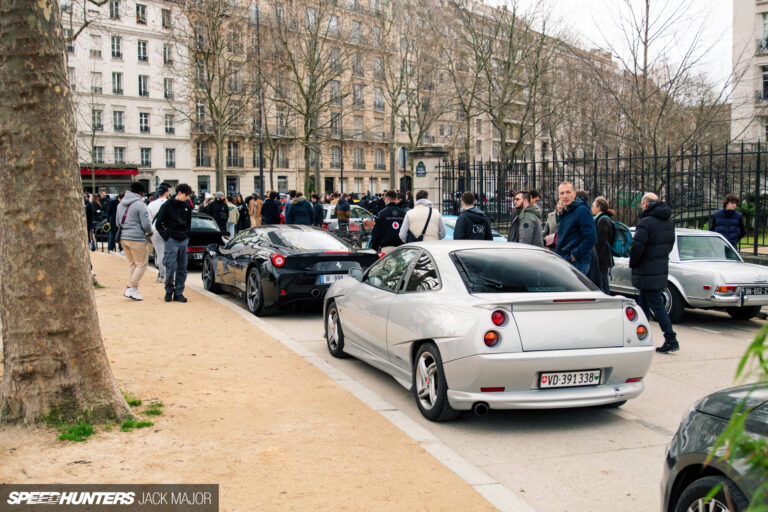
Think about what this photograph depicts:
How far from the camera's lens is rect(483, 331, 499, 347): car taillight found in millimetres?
5172

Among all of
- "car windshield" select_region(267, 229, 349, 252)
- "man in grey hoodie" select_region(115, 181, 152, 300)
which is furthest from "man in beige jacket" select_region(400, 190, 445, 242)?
"man in grey hoodie" select_region(115, 181, 152, 300)

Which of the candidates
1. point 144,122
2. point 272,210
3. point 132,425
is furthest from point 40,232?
point 144,122

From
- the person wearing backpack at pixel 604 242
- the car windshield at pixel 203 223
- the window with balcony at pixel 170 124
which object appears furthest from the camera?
the window with balcony at pixel 170 124

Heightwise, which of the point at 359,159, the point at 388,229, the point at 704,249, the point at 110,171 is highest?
the point at 359,159

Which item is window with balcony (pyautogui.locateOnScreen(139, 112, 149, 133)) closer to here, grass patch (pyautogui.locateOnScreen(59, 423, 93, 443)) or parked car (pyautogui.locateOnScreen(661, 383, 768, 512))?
grass patch (pyautogui.locateOnScreen(59, 423, 93, 443))

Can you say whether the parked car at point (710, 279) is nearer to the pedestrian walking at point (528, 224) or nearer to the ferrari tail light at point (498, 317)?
the pedestrian walking at point (528, 224)

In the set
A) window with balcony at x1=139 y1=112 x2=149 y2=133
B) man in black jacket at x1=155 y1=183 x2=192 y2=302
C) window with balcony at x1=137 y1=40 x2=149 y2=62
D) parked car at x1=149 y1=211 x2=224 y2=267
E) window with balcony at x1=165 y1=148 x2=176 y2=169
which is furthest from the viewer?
window with balcony at x1=165 y1=148 x2=176 y2=169

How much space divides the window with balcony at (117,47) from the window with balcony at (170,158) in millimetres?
8563

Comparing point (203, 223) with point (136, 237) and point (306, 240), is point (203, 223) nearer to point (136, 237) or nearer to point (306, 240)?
point (136, 237)

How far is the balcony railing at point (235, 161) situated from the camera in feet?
209

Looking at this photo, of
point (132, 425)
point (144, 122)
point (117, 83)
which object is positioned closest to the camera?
point (132, 425)

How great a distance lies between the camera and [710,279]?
1012cm

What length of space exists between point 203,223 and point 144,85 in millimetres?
48057

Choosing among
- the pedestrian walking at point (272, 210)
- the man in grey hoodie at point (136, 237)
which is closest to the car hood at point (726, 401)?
the man in grey hoodie at point (136, 237)
